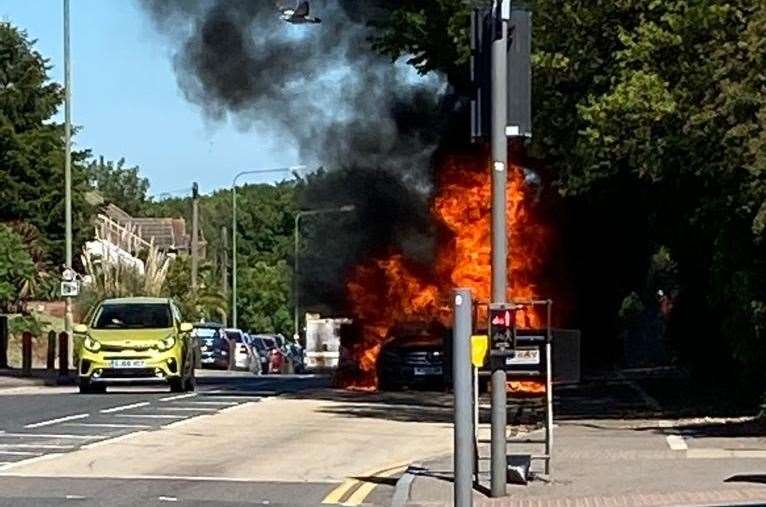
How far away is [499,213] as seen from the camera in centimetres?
1431

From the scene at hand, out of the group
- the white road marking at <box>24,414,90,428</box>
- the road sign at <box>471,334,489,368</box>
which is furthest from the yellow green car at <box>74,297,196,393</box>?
the road sign at <box>471,334,489,368</box>

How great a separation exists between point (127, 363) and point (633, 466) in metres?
14.8

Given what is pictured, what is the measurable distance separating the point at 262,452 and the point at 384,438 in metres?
2.59

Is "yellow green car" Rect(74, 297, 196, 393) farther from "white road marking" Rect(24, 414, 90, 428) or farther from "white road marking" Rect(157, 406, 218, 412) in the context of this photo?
"white road marking" Rect(24, 414, 90, 428)

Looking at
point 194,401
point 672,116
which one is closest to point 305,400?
point 194,401

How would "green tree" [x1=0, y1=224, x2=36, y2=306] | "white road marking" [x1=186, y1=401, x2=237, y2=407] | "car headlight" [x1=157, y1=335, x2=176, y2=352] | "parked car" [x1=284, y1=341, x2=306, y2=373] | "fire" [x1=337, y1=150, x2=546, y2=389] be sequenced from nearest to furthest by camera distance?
"white road marking" [x1=186, y1=401, x2=237, y2=407] < "car headlight" [x1=157, y1=335, x2=176, y2=352] < "fire" [x1=337, y1=150, x2=546, y2=389] < "green tree" [x1=0, y1=224, x2=36, y2=306] < "parked car" [x1=284, y1=341, x2=306, y2=373]

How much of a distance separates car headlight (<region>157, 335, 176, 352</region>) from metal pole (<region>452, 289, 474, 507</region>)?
59.6 feet

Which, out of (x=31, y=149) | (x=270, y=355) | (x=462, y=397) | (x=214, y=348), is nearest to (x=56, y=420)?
(x=462, y=397)

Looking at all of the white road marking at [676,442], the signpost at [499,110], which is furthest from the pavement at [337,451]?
the signpost at [499,110]

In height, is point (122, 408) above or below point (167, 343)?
below

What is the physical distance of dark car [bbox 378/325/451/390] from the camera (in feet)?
105

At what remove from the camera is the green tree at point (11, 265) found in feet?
164

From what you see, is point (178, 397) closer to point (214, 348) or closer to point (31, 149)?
point (214, 348)

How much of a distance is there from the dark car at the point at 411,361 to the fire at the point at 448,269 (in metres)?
1.02
